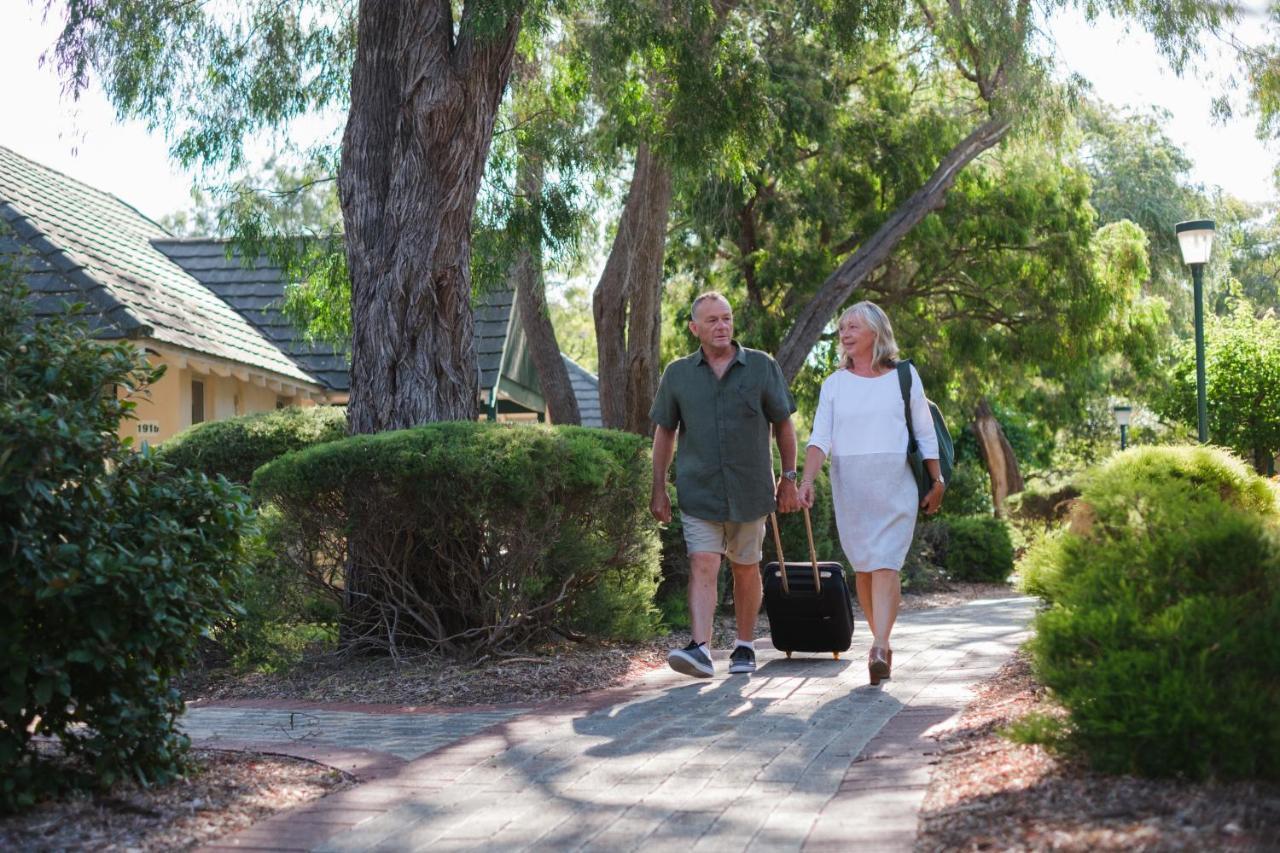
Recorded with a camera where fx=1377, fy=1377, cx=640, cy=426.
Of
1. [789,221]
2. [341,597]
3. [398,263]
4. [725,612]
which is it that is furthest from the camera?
[789,221]

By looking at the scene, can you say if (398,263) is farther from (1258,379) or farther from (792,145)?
(1258,379)

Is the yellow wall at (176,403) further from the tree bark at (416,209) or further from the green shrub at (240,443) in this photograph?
the tree bark at (416,209)

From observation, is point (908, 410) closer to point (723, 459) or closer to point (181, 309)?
point (723, 459)

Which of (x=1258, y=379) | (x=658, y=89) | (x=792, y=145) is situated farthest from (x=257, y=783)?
(x=1258, y=379)

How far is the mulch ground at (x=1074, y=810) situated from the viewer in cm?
341

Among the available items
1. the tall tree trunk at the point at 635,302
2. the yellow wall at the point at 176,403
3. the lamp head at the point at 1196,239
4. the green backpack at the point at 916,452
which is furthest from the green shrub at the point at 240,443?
the lamp head at the point at 1196,239

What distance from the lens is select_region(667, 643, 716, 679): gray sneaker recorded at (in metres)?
7.34

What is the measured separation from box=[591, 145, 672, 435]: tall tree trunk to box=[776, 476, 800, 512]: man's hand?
6.14m

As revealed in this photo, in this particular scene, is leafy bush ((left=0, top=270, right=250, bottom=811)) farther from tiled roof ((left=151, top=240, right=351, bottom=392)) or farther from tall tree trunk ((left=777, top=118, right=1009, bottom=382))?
tiled roof ((left=151, top=240, right=351, bottom=392))

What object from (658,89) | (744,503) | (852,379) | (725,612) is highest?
(658,89)

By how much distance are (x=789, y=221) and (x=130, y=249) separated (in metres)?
9.34

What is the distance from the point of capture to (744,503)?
7625mm

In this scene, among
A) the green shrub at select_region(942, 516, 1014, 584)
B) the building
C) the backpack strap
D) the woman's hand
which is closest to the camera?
the woman's hand

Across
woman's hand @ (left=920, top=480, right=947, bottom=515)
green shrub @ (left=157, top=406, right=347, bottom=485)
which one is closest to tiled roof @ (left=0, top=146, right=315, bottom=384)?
green shrub @ (left=157, top=406, right=347, bottom=485)
